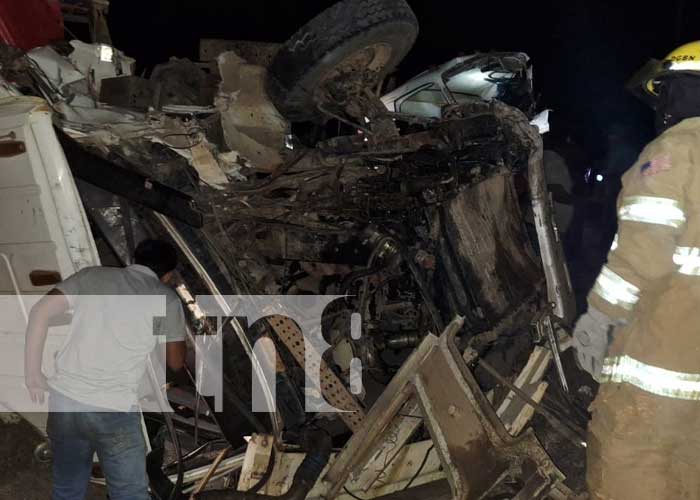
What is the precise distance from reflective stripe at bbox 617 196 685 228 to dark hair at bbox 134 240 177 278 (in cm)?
174

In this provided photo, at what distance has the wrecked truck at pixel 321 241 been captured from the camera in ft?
8.39

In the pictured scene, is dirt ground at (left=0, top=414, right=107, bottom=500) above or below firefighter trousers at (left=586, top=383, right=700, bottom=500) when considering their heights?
below

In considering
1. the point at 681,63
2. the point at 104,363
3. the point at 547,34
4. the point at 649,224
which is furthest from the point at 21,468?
the point at 547,34

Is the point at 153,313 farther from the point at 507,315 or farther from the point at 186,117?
the point at 507,315

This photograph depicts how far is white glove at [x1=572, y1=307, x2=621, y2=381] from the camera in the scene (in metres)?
2.07

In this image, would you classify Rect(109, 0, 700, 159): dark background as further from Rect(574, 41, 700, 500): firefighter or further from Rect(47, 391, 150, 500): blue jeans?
Rect(574, 41, 700, 500): firefighter

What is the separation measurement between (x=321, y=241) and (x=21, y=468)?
80.0 inches

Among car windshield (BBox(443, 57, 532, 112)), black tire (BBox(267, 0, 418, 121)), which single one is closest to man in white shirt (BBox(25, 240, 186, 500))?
black tire (BBox(267, 0, 418, 121))

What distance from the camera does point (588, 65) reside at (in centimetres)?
1423

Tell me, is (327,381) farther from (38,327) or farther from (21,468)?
(21,468)

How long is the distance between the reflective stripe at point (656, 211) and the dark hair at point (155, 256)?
1.74 meters

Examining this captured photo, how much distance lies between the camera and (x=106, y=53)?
12.4ft

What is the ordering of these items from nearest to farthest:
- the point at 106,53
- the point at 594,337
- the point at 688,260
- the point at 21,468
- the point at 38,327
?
1. the point at 688,260
2. the point at 594,337
3. the point at 38,327
4. the point at 21,468
5. the point at 106,53

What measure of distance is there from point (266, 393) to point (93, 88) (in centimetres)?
198
